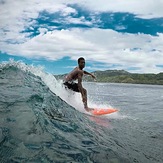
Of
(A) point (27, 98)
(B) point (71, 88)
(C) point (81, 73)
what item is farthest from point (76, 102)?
(A) point (27, 98)

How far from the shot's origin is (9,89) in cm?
1003

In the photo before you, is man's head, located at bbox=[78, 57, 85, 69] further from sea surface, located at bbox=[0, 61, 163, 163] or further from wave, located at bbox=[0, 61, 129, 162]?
wave, located at bbox=[0, 61, 129, 162]

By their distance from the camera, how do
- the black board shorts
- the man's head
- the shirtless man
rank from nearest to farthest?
the man's head < the shirtless man < the black board shorts

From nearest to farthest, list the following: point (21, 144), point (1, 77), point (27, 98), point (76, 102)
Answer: point (21, 144)
point (27, 98)
point (1, 77)
point (76, 102)

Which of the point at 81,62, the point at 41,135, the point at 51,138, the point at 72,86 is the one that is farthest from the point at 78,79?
the point at 41,135

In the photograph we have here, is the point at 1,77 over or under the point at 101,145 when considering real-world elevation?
over

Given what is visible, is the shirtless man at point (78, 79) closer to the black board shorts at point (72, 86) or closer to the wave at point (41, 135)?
the black board shorts at point (72, 86)

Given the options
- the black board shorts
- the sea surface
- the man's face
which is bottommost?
the sea surface

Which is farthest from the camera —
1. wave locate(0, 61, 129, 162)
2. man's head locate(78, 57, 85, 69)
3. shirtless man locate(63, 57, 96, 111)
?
shirtless man locate(63, 57, 96, 111)

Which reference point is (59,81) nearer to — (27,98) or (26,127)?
(27,98)

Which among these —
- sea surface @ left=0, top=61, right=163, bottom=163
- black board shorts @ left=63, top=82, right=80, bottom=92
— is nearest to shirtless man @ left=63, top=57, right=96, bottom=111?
black board shorts @ left=63, top=82, right=80, bottom=92

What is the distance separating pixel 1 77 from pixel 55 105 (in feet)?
10.9

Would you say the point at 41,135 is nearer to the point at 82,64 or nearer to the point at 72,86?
the point at 82,64

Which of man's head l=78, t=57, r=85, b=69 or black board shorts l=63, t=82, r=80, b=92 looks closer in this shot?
man's head l=78, t=57, r=85, b=69
